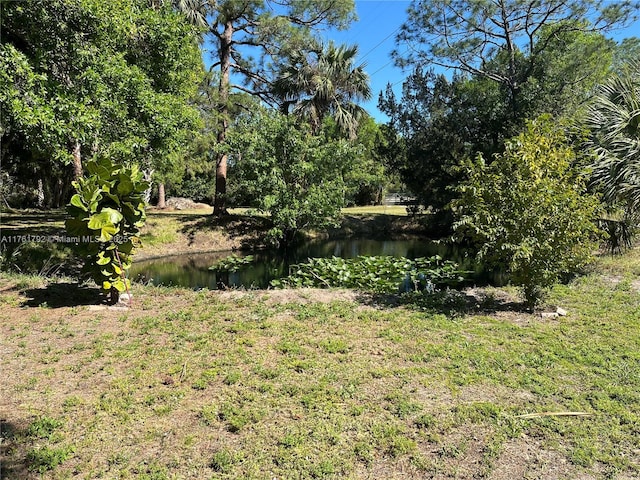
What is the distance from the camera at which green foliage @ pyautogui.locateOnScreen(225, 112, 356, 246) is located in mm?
15758

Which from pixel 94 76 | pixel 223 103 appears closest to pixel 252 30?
pixel 223 103

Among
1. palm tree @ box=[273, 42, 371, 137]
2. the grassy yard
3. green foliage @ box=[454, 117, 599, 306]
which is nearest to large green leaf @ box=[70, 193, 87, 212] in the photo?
the grassy yard

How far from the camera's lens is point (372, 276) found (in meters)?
8.54

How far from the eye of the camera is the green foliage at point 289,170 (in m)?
15.8

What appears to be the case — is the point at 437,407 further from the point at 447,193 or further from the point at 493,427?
the point at 447,193

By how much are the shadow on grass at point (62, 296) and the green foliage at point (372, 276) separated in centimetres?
328

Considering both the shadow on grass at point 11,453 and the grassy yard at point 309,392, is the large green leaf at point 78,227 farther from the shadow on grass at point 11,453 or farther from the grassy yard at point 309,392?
the shadow on grass at point 11,453

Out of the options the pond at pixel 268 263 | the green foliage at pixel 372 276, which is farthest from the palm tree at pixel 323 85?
the green foliage at pixel 372 276

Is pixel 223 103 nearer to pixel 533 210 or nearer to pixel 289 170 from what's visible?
pixel 289 170

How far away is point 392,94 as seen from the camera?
875 inches

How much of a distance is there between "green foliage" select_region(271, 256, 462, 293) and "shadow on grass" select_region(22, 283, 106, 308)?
3278mm

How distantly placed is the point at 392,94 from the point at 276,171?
995 centimetres

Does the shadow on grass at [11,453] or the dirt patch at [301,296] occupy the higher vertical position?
the dirt patch at [301,296]

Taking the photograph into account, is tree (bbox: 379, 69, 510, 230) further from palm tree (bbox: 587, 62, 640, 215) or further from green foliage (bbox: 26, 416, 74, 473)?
green foliage (bbox: 26, 416, 74, 473)
